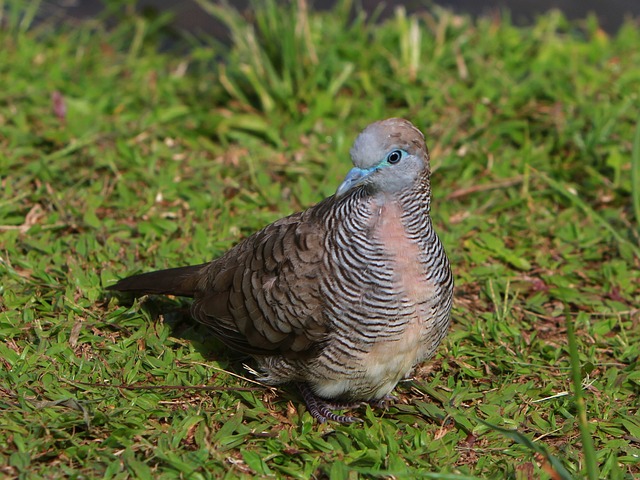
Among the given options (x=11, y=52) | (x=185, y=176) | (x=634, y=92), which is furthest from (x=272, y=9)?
(x=634, y=92)

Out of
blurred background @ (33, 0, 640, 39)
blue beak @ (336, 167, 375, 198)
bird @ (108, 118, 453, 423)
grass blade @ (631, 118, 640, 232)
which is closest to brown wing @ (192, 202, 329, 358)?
bird @ (108, 118, 453, 423)

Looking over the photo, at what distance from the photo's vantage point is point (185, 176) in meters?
5.55

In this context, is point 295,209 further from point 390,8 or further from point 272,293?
point 390,8

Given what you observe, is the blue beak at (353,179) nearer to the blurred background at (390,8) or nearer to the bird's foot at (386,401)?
the bird's foot at (386,401)

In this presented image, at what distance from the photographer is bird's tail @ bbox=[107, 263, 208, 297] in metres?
4.23

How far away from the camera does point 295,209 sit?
5.34 m

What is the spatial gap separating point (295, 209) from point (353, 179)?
1893 millimetres

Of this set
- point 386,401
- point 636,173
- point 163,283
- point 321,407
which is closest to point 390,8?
point 636,173

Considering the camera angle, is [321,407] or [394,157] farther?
[321,407]

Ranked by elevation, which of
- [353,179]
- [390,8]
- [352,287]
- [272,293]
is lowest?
[272,293]

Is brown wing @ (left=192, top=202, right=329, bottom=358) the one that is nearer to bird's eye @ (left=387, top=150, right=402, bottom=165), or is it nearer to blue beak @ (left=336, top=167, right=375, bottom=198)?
blue beak @ (left=336, top=167, right=375, bottom=198)

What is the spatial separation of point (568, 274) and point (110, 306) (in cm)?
244

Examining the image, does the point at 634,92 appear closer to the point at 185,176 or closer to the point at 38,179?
the point at 185,176

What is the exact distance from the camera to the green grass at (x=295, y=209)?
144 inches
